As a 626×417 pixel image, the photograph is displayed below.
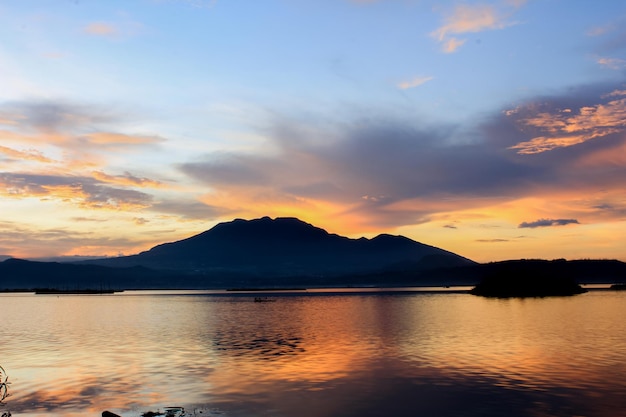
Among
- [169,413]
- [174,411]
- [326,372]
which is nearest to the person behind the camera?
[169,413]

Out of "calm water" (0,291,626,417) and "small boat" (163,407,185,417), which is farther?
"calm water" (0,291,626,417)

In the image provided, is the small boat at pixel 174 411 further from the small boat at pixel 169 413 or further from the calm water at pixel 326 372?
the calm water at pixel 326 372

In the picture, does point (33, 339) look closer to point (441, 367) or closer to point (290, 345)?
point (290, 345)

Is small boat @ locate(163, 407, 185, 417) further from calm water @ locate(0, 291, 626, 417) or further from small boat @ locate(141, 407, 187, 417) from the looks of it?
calm water @ locate(0, 291, 626, 417)

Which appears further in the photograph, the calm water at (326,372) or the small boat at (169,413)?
the calm water at (326,372)

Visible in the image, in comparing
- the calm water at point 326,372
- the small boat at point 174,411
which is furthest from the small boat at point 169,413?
the calm water at point 326,372

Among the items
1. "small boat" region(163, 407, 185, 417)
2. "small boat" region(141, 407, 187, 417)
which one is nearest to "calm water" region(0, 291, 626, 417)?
"small boat" region(163, 407, 185, 417)

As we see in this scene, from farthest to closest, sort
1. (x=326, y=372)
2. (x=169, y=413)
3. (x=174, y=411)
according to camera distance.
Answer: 1. (x=326, y=372)
2. (x=174, y=411)
3. (x=169, y=413)

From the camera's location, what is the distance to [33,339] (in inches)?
3204

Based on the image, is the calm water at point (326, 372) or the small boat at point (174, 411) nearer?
the small boat at point (174, 411)

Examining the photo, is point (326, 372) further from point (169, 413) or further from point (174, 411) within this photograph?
point (169, 413)

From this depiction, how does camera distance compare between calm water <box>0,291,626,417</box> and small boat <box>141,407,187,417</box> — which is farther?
calm water <box>0,291,626,417</box>

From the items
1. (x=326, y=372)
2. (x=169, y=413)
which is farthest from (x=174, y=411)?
(x=326, y=372)

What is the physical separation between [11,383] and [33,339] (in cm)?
3904
